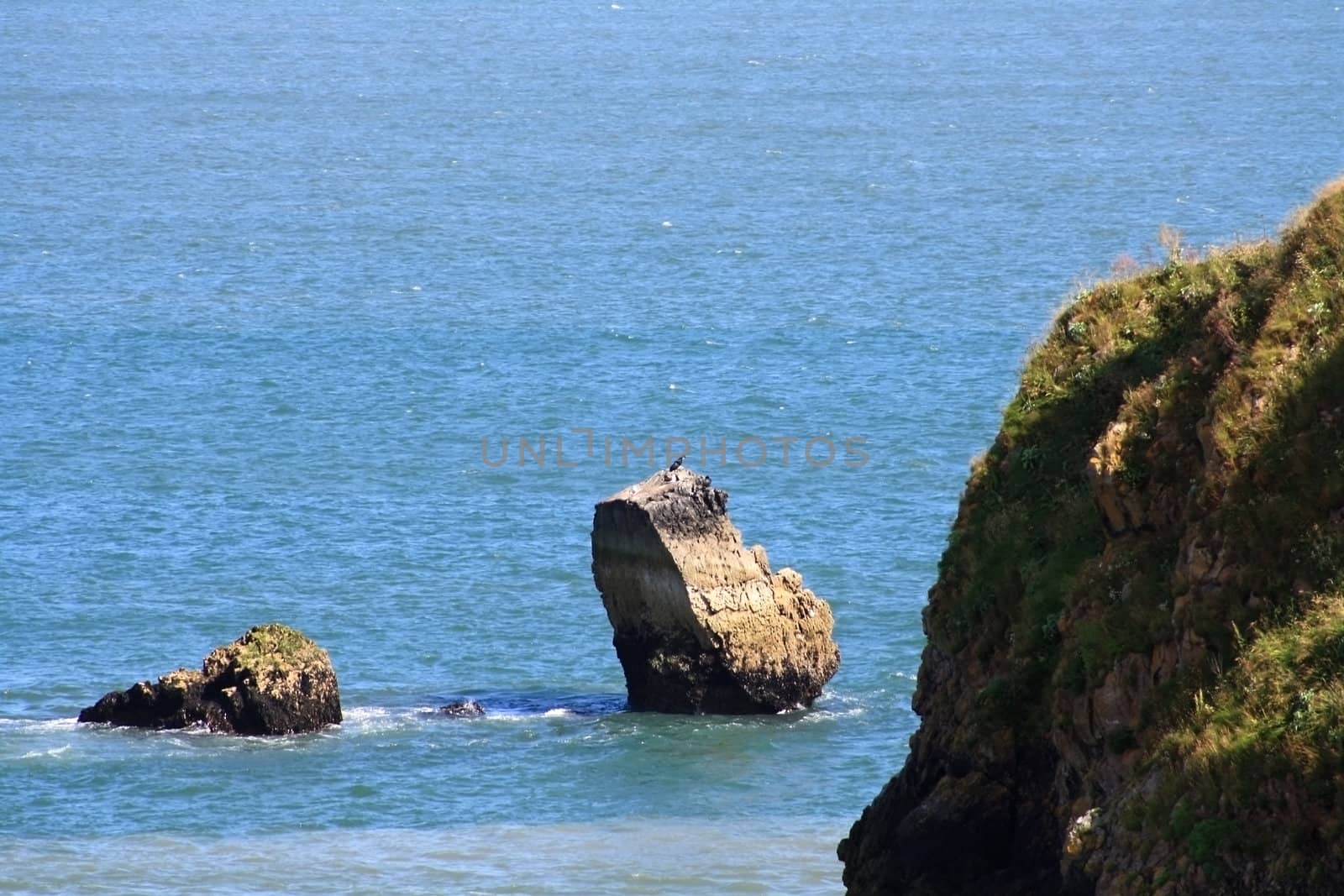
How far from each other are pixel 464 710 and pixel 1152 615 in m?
29.7

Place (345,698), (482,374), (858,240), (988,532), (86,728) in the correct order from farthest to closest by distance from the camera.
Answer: (858,240) → (482,374) → (345,698) → (86,728) → (988,532)

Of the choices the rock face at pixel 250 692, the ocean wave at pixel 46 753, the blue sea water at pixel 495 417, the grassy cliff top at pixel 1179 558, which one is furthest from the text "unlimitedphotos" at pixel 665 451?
the grassy cliff top at pixel 1179 558

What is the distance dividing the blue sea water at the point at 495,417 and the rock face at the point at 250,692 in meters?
0.81

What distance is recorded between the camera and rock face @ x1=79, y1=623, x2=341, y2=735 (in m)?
50.3

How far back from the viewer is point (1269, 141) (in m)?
165

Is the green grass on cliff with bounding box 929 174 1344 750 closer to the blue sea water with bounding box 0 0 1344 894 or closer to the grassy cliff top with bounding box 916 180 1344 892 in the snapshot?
the grassy cliff top with bounding box 916 180 1344 892

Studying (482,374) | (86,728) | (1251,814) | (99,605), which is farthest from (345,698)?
(482,374)

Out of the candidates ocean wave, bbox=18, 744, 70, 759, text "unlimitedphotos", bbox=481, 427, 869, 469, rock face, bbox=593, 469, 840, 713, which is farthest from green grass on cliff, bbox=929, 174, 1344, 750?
text "unlimitedphotos", bbox=481, 427, 869, 469

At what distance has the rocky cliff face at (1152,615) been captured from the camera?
2300 centimetres

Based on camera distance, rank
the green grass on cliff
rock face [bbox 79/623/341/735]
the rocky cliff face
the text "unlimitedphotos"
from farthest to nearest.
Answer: the text "unlimitedphotos", rock face [bbox 79/623/341/735], the green grass on cliff, the rocky cliff face

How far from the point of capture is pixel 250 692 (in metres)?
50.6

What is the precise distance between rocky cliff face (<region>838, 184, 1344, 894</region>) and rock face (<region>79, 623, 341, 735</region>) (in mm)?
21301

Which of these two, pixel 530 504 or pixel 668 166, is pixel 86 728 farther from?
pixel 668 166

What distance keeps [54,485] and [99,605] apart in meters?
17.9
